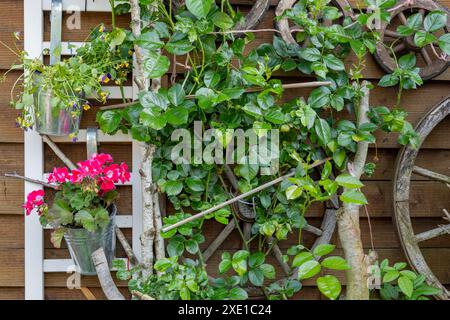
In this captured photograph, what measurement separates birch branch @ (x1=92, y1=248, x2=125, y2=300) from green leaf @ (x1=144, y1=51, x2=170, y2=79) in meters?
0.58

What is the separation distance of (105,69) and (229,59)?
41 centimetres

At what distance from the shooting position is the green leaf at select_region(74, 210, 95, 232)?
1520mm

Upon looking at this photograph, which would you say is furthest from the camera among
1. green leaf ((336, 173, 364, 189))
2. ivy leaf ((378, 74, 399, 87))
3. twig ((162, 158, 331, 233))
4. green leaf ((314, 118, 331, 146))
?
ivy leaf ((378, 74, 399, 87))

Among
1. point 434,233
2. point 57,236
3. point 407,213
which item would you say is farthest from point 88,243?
point 434,233

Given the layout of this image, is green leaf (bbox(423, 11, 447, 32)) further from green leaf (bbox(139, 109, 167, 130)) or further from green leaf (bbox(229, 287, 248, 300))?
green leaf (bbox(229, 287, 248, 300))

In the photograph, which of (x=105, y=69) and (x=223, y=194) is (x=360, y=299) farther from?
(x=105, y=69)

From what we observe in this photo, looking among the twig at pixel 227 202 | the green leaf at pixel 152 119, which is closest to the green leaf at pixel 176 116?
the green leaf at pixel 152 119

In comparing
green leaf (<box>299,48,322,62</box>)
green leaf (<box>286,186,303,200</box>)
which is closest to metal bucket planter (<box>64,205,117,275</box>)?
green leaf (<box>286,186,303,200</box>)

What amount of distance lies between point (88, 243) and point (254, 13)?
0.95 m

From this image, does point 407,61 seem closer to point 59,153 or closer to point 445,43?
point 445,43

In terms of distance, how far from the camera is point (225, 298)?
1530mm

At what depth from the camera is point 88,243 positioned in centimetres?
158
